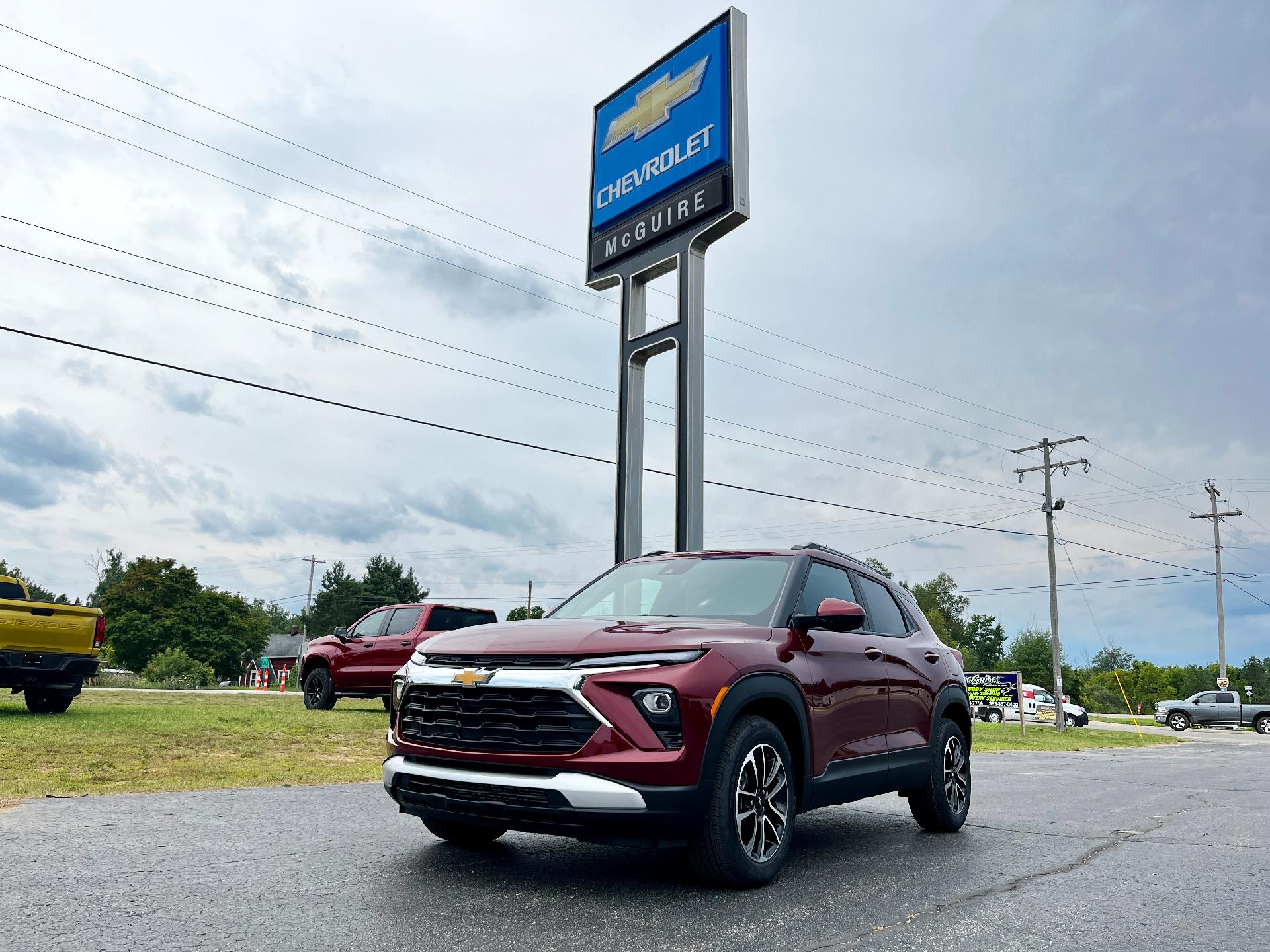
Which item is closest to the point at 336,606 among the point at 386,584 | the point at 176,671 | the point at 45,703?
the point at 386,584

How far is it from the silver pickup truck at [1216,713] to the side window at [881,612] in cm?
3847

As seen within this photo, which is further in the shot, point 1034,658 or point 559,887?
point 1034,658

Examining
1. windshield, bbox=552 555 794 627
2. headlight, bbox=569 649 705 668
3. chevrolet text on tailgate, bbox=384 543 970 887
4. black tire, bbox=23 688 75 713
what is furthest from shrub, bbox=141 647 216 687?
headlight, bbox=569 649 705 668

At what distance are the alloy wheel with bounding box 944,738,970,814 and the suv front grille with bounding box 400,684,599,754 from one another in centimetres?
359

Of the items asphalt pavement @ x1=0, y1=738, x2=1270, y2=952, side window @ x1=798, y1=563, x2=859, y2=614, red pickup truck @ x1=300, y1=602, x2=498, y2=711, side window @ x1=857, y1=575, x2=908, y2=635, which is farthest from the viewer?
red pickup truck @ x1=300, y1=602, x2=498, y2=711

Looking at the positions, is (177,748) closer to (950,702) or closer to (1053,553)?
(950,702)

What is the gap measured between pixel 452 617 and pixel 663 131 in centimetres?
884

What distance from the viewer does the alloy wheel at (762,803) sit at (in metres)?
4.89

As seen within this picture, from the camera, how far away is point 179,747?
10.8 metres

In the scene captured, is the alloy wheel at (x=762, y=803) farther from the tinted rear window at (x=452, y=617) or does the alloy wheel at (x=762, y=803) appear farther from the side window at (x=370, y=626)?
the side window at (x=370, y=626)

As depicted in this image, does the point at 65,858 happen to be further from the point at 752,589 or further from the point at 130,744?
the point at 130,744

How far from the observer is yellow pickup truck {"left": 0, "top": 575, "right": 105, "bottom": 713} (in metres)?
12.7

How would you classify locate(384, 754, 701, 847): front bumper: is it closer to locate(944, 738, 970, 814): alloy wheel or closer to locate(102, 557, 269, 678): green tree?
locate(944, 738, 970, 814): alloy wheel

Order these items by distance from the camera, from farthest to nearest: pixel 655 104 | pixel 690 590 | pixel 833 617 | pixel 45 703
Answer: pixel 655 104 < pixel 45 703 < pixel 690 590 < pixel 833 617
